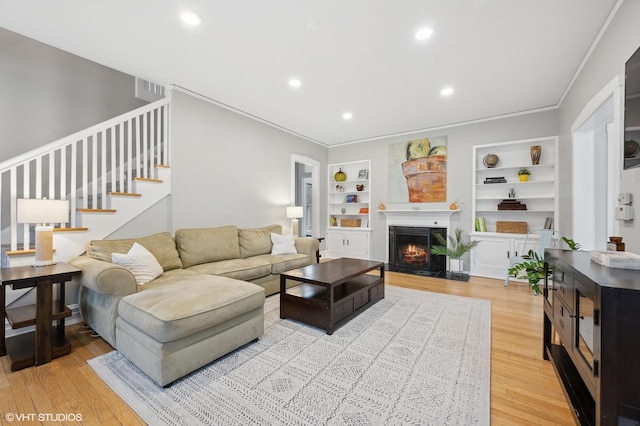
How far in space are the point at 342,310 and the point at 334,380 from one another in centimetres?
89

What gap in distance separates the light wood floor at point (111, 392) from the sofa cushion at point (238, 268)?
109 cm

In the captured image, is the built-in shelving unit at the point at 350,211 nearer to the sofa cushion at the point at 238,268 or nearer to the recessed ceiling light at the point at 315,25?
the sofa cushion at the point at 238,268

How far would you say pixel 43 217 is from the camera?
235 centimetres

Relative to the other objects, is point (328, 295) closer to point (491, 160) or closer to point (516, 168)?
point (491, 160)

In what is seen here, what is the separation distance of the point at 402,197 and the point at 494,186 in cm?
162

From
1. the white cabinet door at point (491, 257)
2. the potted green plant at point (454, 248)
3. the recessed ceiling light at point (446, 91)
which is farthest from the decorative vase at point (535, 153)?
the recessed ceiling light at point (446, 91)

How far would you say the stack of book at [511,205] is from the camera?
177 inches

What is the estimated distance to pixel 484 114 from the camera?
4.60 m

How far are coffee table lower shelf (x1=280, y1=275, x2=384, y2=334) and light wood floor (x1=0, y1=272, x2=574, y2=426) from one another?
4.10 ft

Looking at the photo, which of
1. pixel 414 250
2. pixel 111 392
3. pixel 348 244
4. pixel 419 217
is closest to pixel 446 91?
pixel 419 217

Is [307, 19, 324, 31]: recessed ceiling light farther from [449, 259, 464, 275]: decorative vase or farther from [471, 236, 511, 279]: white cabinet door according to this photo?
[449, 259, 464, 275]: decorative vase

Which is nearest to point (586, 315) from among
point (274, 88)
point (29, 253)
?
point (274, 88)

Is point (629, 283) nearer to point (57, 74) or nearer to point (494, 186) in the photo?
point (494, 186)

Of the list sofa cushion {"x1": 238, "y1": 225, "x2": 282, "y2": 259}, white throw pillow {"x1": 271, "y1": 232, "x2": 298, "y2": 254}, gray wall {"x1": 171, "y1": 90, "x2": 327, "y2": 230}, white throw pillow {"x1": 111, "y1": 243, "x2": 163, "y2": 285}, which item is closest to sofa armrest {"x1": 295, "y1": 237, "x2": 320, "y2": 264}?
white throw pillow {"x1": 271, "y1": 232, "x2": 298, "y2": 254}
